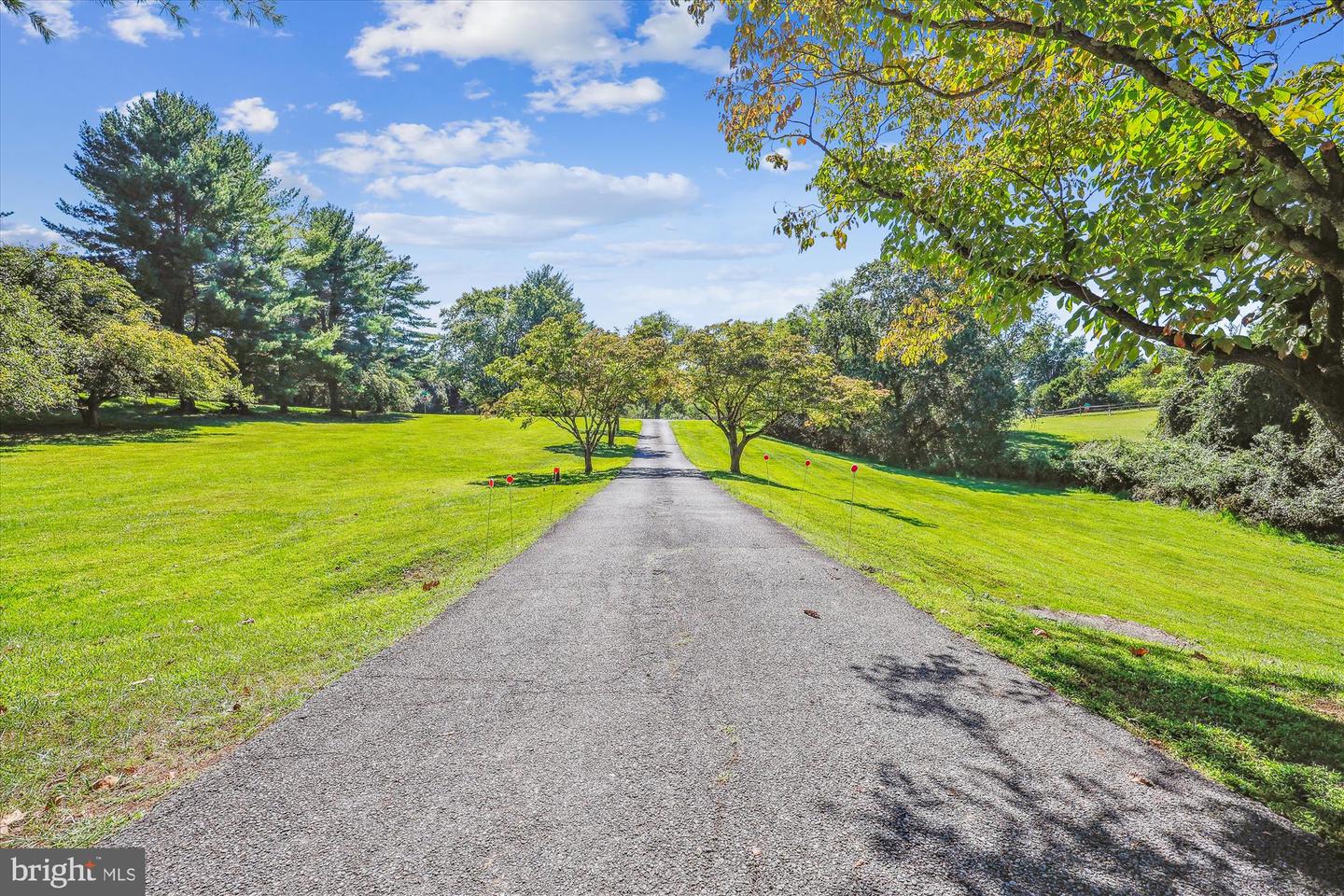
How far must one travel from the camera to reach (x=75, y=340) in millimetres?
24094

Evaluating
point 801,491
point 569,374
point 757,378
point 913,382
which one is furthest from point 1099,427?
point 569,374

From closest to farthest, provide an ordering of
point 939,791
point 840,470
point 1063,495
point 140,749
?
1. point 939,791
2. point 140,749
3. point 1063,495
4. point 840,470

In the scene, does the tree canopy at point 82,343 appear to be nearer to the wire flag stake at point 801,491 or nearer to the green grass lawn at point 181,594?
the green grass lawn at point 181,594

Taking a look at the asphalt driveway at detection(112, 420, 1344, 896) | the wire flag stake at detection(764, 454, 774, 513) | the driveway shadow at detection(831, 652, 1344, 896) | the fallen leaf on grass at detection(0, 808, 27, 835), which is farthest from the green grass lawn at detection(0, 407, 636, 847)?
the wire flag stake at detection(764, 454, 774, 513)

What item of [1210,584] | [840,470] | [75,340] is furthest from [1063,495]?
[75,340]

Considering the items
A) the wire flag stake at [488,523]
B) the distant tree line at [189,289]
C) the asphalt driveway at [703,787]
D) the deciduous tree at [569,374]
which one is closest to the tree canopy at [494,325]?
the distant tree line at [189,289]

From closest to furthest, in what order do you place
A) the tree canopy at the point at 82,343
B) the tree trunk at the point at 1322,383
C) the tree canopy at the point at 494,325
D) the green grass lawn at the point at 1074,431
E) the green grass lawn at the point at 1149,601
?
the green grass lawn at the point at 1149,601
the tree trunk at the point at 1322,383
the tree canopy at the point at 82,343
the green grass lawn at the point at 1074,431
the tree canopy at the point at 494,325

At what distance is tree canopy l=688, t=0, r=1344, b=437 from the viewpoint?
4.13m

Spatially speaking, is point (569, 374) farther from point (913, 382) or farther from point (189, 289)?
point (189, 289)

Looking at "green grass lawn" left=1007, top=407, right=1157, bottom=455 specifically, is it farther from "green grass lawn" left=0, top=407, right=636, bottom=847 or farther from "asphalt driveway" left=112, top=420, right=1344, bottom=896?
"asphalt driveway" left=112, top=420, right=1344, bottom=896

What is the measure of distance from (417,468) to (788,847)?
26.3 meters

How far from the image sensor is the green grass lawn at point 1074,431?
35562 millimetres

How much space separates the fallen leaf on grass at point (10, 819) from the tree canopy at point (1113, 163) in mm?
8115

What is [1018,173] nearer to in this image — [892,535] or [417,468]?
[892,535]
